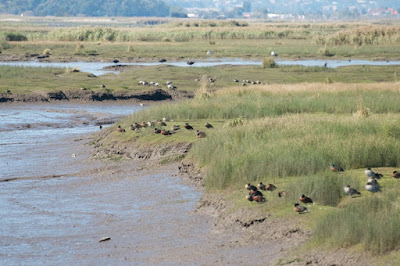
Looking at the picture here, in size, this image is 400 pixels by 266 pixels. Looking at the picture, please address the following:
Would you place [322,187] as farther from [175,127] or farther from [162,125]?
[162,125]

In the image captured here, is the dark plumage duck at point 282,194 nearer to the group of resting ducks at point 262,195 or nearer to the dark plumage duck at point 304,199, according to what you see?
the group of resting ducks at point 262,195

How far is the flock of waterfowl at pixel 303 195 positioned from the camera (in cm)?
1295

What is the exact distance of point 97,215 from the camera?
49.4ft

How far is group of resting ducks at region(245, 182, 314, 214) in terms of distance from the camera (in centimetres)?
1270

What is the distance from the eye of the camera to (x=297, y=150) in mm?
15867

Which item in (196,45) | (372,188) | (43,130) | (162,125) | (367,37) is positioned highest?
(372,188)

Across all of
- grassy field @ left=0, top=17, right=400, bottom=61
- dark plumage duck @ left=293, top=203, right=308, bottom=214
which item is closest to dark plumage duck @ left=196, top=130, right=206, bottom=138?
dark plumage duck @ left=293, top=203, right=308, bottom=214

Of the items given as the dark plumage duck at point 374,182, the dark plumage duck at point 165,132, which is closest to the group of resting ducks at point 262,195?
the dark plumage duck at point 374,182

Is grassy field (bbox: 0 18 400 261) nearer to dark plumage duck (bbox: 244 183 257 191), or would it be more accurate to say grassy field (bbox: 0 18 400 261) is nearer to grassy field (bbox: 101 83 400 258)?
grassy field (bbox: 101 83 400 258)

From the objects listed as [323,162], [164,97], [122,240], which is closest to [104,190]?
[122,240]

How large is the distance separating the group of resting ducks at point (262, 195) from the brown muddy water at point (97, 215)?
3.18ft

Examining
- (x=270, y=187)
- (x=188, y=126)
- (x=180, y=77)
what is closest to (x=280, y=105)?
(x=188, y=126)

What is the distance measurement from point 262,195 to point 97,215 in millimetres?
3665

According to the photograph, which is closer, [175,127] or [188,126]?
[188,126]
